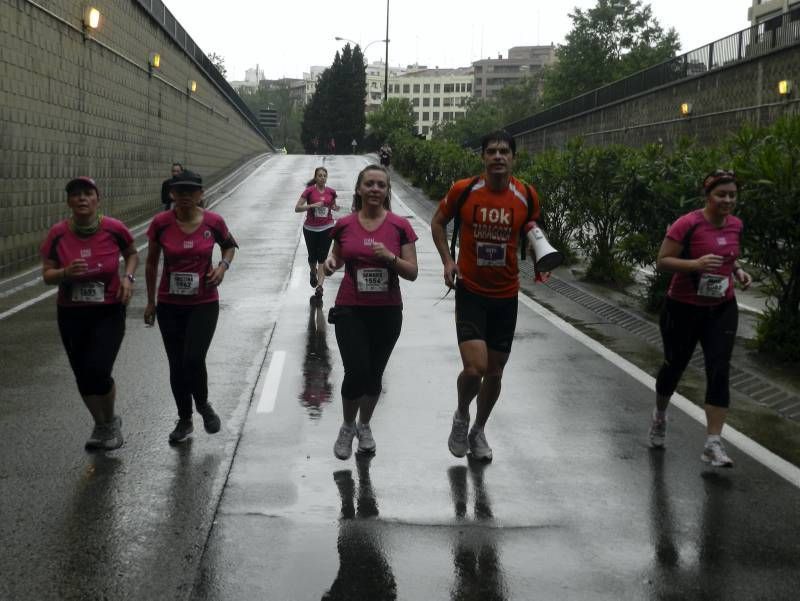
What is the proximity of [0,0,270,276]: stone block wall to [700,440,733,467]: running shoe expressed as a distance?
1295 centimetres

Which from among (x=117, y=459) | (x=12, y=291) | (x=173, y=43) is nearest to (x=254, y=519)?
(x=117, y=459)

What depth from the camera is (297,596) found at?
4.65 metres

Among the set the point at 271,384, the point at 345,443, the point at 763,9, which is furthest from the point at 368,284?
the point at 763,9

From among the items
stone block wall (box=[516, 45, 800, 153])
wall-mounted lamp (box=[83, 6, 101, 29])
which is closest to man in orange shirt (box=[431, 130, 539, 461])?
stone block wall (box=[516, 45, 800, 153])

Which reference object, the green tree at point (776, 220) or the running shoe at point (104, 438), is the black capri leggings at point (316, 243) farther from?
the running shoe at point (104, 438)

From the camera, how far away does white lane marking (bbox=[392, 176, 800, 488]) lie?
687cm

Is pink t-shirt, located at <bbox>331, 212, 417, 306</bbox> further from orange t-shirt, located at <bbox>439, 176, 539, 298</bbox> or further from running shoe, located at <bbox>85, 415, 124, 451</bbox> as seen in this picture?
running shoe, located at <bbox>85, 415, 124, 451</bbox>

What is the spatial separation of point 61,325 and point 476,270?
265 cm

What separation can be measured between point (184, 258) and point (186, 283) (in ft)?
0.53

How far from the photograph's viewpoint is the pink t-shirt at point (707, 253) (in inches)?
273

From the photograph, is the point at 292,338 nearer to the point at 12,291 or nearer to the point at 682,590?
the point at 12,291

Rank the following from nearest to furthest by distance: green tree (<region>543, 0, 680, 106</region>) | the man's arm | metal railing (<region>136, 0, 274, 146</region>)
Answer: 1. the man's arm
2. metal railing (<region>136, 0, 274, 146</region>)
3. green tree (<region>543, 0, 680, 106</region>)

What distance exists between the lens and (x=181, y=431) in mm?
7270

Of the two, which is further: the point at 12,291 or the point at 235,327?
the point at 12,291
